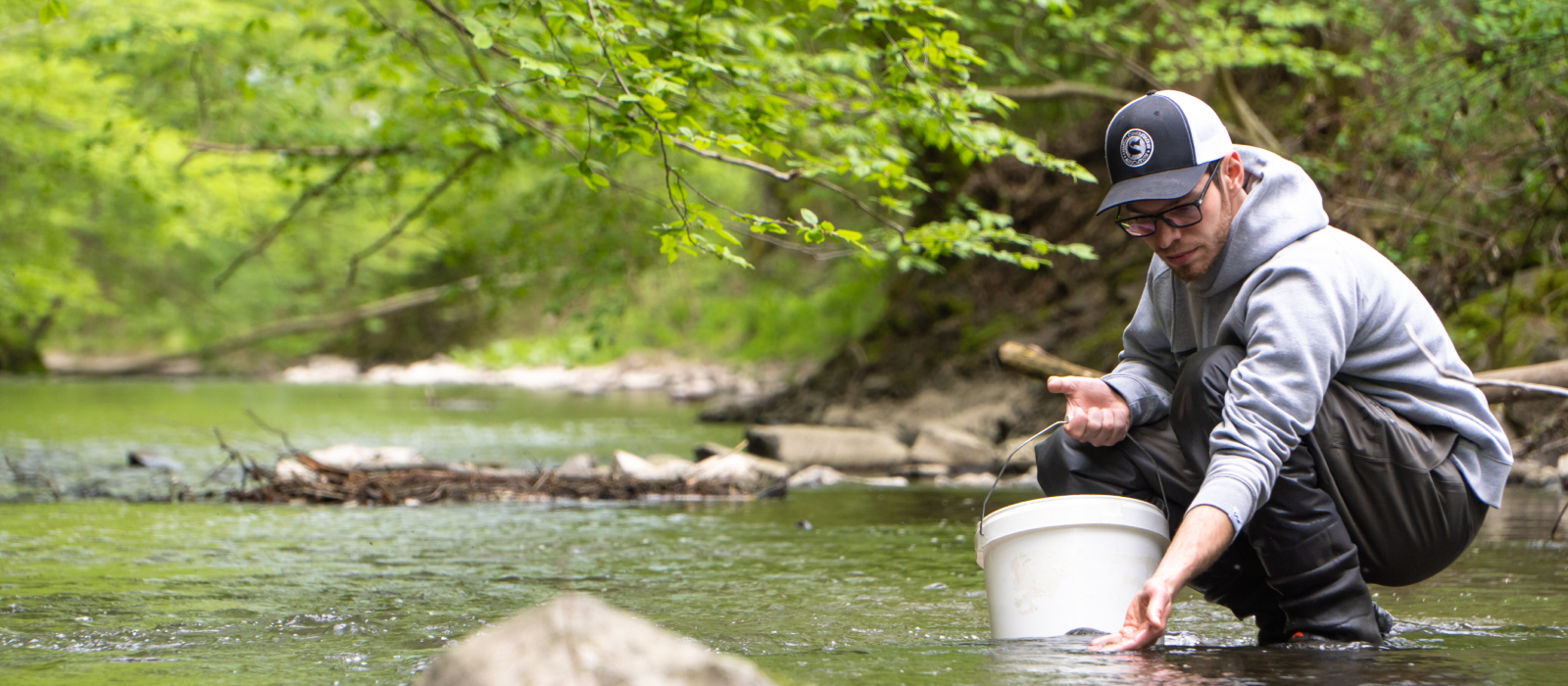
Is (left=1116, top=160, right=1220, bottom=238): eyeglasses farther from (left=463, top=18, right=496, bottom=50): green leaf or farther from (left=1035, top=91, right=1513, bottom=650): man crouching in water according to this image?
(left=463, top=18, right=496, bottom=50): green leaf

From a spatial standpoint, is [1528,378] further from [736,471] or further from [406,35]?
[406,35]

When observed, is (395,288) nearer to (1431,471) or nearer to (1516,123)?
(1516,123)

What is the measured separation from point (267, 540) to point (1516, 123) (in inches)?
225

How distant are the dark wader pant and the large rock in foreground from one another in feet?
4.08

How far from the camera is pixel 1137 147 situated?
87.3 inches

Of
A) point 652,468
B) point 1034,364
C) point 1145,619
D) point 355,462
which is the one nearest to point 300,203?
point 355,462

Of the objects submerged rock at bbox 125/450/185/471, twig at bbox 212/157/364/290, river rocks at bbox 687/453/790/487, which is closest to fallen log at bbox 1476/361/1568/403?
river rocks at bbox 687/453/790/487

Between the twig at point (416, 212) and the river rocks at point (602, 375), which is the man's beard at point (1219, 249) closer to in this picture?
the twig at point (416, 212)

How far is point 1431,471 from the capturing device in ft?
7.13

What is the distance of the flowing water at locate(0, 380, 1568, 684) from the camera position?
2092 mm

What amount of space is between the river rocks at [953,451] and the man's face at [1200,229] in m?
5.38

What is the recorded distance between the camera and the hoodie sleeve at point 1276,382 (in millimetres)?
1997

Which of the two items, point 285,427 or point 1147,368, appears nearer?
point 1147,368

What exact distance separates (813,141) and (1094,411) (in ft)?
18.3
